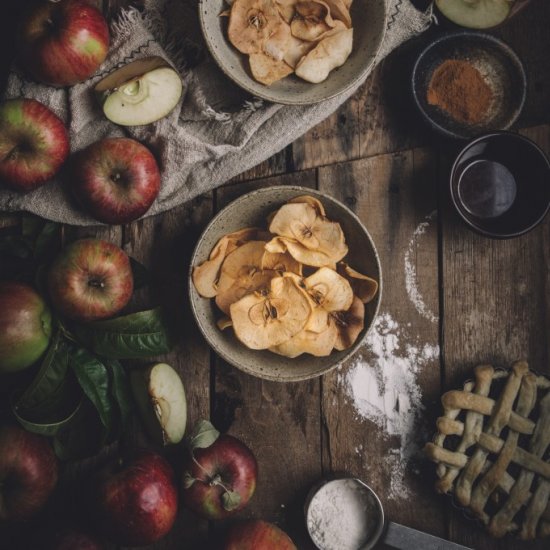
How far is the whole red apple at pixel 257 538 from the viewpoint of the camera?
138 centimetres

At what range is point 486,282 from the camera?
1.53 metres

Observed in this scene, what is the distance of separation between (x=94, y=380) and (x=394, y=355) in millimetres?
693

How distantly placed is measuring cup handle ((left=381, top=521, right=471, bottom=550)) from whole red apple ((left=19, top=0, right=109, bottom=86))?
1.24m

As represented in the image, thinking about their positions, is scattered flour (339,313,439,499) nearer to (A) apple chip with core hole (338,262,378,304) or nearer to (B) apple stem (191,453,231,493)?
(A) apple chip with core hole (338,262,378,304)

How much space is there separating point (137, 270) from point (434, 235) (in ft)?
2.32

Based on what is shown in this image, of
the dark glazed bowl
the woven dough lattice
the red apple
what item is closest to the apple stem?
the woven dough lattice

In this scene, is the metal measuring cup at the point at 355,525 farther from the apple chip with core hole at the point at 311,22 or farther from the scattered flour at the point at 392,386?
the apple chip with core hole at the point at 311,22

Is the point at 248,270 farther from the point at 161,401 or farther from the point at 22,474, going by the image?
the point at 22,474

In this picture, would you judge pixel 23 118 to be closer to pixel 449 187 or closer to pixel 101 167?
pixel 101 167

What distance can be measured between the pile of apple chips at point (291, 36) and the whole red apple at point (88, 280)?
0.51m

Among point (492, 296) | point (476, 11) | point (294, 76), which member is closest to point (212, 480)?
point (492, 296)

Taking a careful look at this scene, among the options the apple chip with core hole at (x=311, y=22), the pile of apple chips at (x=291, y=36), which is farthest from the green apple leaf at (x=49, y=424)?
the apple chip with core hole at (x=311, y=22)

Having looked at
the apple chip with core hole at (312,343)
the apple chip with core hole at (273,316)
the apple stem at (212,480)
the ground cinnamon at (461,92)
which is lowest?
the apple stem at (212,480)

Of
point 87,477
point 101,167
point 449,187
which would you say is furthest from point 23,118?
point 449,187
